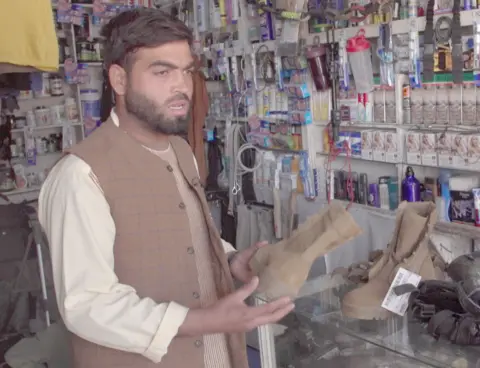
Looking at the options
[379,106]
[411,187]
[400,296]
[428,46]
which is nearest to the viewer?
[400,296]

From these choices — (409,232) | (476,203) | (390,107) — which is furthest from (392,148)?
(409,232)

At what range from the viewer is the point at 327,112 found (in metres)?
3.51

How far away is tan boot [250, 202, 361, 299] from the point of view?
1.59 meters

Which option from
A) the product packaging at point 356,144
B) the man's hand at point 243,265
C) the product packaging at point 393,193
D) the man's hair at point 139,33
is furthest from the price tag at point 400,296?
the product packaging at point 356,144

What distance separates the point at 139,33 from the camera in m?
1.42

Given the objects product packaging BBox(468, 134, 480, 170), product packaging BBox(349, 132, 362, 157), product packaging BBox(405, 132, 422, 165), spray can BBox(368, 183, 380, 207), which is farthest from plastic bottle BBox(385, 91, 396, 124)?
product packaging BBox(468, 134, 480, 170)

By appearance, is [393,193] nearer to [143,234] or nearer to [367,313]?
[367,313]

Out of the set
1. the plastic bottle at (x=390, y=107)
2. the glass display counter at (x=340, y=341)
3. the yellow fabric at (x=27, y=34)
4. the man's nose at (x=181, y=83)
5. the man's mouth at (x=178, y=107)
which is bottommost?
the glass display counter at (x=340, y=341)

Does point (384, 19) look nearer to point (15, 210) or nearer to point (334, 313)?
point (334, 313)

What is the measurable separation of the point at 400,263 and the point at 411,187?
1242mm

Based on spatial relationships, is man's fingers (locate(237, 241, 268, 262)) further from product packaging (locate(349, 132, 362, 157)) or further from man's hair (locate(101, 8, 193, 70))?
product packaging (locate(349, 132, 362, 157))

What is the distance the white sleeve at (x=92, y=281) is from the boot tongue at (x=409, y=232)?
878mm

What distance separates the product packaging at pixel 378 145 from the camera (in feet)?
10.3

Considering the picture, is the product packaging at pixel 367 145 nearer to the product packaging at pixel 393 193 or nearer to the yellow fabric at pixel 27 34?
the product packaging at pixel 393 193
